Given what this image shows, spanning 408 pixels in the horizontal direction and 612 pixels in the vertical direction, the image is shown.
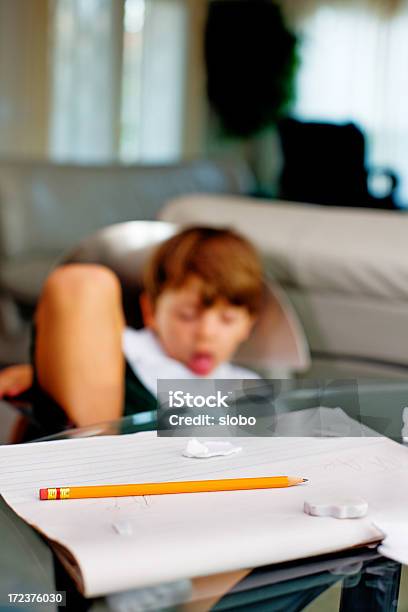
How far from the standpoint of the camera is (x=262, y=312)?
170 cm

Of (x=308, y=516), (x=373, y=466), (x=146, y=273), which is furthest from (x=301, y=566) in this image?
(x=146, y=273)

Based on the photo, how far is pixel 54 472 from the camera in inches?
25.9

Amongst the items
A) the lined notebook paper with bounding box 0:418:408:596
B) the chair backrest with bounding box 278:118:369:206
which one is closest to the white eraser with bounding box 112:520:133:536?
the lined notebook paper with bounding box 0:418:408:596

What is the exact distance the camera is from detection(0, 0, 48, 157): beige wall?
5.60m

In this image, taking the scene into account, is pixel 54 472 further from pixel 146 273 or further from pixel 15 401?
pixel 146 273

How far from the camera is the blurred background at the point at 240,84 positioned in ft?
19.7

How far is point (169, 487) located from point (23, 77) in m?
5.37

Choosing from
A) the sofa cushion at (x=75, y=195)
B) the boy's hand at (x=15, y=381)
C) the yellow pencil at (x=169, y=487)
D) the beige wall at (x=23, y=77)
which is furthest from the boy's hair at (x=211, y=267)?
the beige wall at (x=23, y=77)

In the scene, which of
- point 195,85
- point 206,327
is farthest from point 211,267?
point 195,85

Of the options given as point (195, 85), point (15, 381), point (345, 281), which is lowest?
point (15, 381)

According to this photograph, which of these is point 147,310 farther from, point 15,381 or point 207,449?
point 207,449

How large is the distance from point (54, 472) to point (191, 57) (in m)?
6.21
